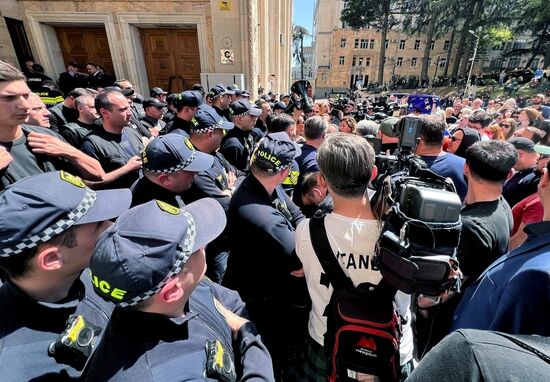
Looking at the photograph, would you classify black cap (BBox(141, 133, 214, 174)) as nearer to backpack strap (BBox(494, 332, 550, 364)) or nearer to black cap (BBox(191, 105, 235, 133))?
black cap (BBox(191, 105, 235, 133))

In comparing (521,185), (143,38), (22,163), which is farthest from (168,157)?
(143,38)

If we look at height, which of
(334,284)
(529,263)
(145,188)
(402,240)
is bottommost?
(334,284)

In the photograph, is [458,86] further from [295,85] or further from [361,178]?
[361,178]

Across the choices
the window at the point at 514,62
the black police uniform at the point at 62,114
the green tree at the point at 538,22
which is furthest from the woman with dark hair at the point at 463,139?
the window at the point at 514,62

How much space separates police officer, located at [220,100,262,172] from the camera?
166 inches

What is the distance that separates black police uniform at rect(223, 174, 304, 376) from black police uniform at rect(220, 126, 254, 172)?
1987 millimetres

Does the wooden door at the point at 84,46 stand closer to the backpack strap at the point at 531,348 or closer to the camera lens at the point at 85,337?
the camera lens at the point at 85,337

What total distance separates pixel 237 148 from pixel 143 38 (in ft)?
29.2

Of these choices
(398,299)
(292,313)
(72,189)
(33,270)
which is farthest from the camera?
(292,313)

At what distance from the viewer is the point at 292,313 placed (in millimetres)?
2164

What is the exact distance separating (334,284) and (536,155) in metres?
3.25

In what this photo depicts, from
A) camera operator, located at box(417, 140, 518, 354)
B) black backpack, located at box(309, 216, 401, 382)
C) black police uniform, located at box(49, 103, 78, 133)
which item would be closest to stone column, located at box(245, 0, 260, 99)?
black police uniform, located at box(49, 103, 78, 133)

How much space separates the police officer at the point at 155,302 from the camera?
3.09 feet

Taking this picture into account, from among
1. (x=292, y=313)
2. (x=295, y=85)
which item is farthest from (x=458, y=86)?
(x=292, y=313)
